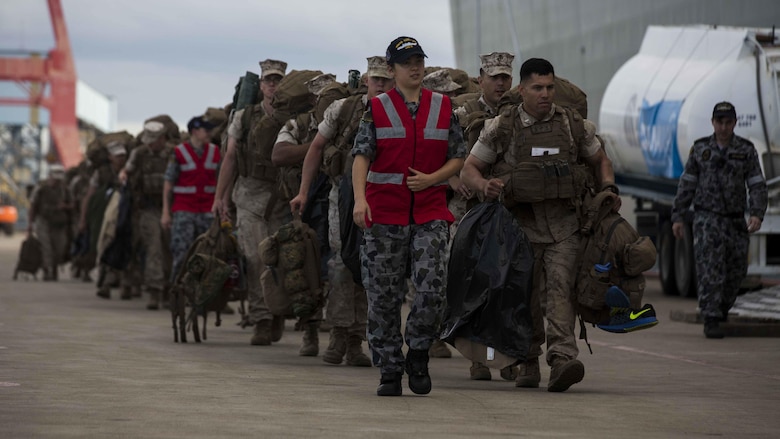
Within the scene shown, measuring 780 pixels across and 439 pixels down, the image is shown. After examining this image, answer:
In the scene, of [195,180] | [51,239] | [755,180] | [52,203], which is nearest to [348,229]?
[755,180]

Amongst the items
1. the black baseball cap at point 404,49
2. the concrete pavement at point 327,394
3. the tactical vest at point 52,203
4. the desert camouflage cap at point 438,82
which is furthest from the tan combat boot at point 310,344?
the tactical vest at point 52,203

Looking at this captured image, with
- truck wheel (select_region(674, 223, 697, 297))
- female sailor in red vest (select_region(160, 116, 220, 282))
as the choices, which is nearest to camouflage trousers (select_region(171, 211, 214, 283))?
female sailor in red vest (select_region(160, 116, 220, 282))

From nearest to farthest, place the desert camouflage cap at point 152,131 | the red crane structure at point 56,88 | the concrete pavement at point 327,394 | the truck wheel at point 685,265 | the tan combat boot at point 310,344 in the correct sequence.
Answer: the concrete pavement at point 327,394, the tan combat boot at point 310,344, the desert camouflage cap at point 152,131, the truck wheel at point 685,265, the red crane structure at point 56,88

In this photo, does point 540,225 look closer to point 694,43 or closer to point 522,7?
point 694,43

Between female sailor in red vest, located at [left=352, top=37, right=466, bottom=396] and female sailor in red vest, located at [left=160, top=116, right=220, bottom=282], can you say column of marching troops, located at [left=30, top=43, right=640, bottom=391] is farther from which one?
female sailor in red vest, located at [left=352, top=37, right=466, bottom=396]

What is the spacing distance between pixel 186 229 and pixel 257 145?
14.7 feet

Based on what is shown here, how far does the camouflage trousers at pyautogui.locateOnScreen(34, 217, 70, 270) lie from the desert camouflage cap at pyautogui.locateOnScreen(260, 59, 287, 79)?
53.3 ft

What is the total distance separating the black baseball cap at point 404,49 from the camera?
10047 millimetres

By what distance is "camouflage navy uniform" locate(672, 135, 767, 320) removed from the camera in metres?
15.9

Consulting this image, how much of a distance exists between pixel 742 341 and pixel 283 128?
4659 millimetres

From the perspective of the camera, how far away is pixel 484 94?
12.5 meters

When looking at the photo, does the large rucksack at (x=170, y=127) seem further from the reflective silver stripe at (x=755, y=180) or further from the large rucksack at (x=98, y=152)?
the reflective silver stripe at (x=755, y=180)

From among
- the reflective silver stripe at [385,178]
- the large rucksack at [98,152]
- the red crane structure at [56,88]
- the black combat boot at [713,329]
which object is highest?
the red crane structure at [56,88]

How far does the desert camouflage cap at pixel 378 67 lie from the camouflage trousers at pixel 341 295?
0.88 meters
